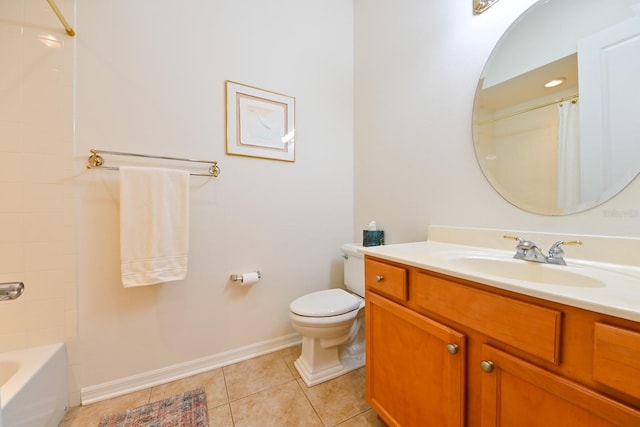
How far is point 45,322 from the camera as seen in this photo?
1130 mm

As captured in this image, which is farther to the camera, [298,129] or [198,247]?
[298,129]

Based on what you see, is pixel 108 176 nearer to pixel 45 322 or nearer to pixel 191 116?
pixel 191 116

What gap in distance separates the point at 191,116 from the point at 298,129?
72cm

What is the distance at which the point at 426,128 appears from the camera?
139 centimetres

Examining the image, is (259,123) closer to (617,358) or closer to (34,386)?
(34,386)

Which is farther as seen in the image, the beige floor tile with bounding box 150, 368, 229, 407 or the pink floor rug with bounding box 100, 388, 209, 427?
the beige floor tile with bounding box 150, 368, 229, 407

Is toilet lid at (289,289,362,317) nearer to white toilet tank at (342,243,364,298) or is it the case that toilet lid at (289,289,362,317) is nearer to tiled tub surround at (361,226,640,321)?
white toilet tank at (342,243,364,298)

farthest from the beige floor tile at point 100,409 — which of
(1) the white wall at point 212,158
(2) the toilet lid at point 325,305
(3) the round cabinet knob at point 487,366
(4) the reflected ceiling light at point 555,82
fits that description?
(4) the reflected ceiling light at point 555,82

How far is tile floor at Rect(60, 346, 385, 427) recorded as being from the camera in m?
1.10

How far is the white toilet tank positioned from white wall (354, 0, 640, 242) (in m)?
0.28

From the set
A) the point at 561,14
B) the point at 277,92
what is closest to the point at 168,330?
the point at 277,92

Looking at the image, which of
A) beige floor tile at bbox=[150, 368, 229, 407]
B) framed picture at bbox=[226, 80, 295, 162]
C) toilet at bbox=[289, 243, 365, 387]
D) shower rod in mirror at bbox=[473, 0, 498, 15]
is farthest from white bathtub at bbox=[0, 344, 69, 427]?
shower rod in mirror at bbox=[473, 0, 498, 15]

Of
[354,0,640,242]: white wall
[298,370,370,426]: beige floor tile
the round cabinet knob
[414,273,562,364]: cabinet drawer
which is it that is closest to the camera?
[414,273,562,364]: cabinet drawer

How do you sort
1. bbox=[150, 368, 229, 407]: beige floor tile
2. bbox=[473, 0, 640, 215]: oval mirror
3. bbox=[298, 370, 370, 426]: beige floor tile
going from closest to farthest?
bbox=[473, 0, 640, 215]: oval mirror → bbox=[298, 370, 370, 426]: beige floor tile → bbox=[150, 368, 229, 407]: beige floor tile
